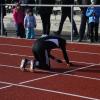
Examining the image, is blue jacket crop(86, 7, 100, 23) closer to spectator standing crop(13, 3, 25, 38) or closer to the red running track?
the red running track

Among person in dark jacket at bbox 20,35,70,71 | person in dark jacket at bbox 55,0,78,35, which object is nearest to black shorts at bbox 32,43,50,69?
person in dark jacket at bbox 20,35,70,71

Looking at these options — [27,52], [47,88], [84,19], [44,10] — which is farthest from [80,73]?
[44,10]

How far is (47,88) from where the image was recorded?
30.7 feet

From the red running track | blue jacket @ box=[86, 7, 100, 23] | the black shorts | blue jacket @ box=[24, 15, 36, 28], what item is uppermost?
blue jacket @ box=[86, 7, 100, 23]

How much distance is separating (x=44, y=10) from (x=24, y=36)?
1.54 meters

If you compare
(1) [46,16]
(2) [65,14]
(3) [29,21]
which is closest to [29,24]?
(3) [29,21]

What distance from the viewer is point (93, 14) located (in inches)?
651

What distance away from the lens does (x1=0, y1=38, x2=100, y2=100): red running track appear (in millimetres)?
8766

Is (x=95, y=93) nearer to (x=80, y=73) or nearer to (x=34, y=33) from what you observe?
(x=80, y=73)

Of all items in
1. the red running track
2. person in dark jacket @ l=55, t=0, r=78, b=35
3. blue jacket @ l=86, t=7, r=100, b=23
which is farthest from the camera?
person in dark jacket @ l=55, t=0, r=78, b=35

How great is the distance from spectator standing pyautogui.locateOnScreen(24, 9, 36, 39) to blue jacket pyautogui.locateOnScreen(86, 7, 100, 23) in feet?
8.37

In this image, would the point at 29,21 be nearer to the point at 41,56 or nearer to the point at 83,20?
the point at 83,20

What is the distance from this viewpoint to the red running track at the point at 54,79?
28.8ft

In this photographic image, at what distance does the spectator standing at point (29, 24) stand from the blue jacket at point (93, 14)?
8.37 ft
